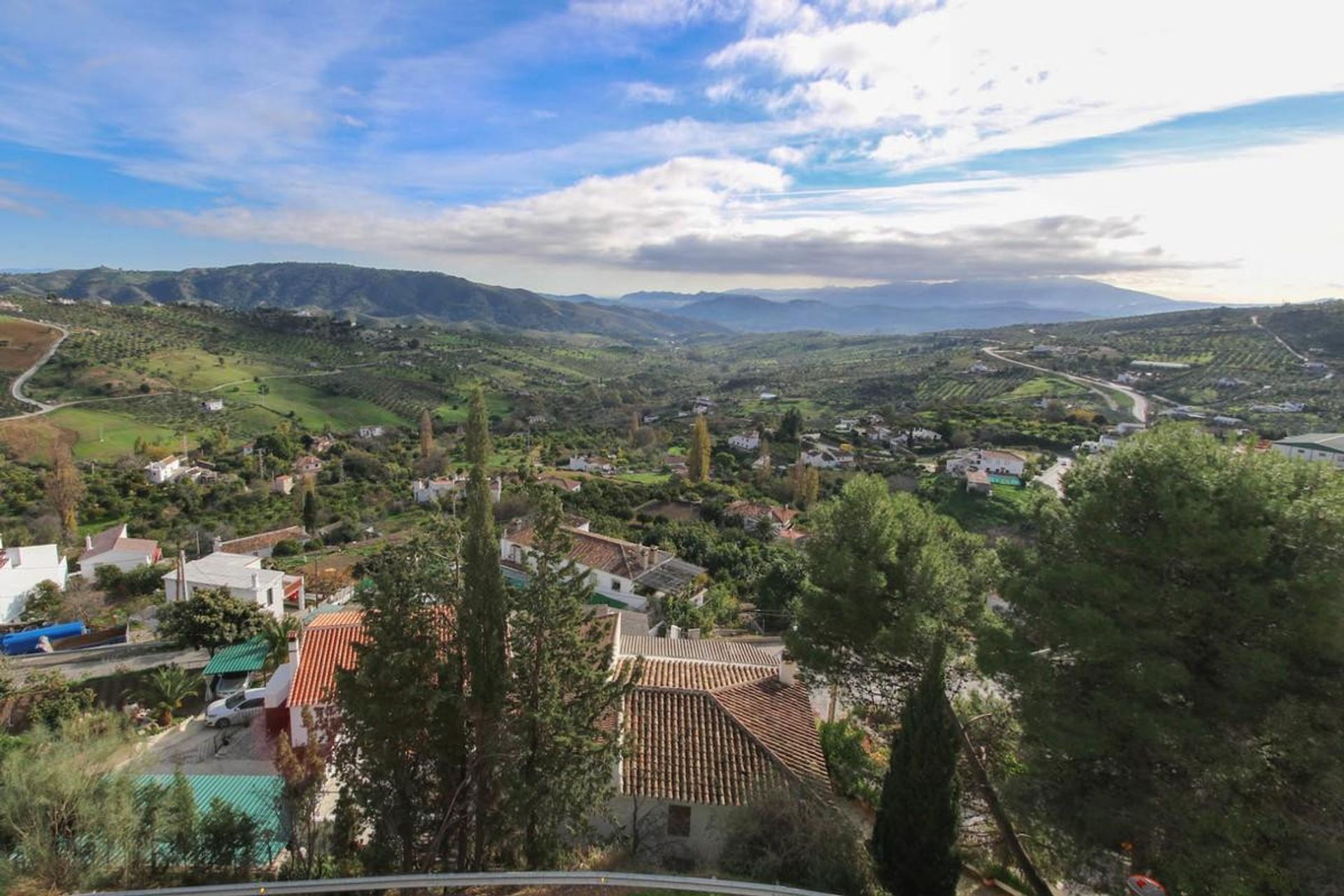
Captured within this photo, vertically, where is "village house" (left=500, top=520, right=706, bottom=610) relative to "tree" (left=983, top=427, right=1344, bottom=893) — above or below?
below

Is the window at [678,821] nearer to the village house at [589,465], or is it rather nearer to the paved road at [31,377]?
the village house at [589,465]

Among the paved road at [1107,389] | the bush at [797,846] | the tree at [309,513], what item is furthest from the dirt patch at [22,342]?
the paved road at [1107,389]

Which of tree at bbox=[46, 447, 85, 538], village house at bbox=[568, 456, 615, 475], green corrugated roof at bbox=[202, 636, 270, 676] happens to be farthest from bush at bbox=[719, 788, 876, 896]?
village house at bbox=[568, 456, 615, 475]

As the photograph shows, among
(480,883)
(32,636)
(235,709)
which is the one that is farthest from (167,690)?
(480,883)

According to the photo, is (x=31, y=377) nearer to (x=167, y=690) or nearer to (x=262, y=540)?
(x=262, y=540)

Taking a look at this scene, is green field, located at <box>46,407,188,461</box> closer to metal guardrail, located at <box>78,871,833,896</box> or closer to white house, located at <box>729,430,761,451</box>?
white house, located at <box>729,430,761,451</box>

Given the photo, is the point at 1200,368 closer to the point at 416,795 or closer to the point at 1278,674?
the point at 1278,674
